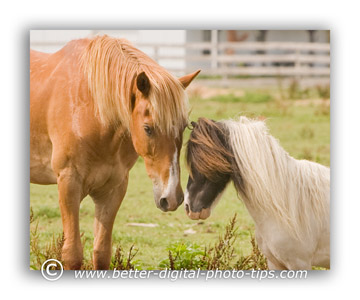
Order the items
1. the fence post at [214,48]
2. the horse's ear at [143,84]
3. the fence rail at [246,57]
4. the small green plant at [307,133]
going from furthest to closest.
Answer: the small green plant at [307,133] → the fence rail at [246,57] → the fence post at [214,48] → the horse's ear at [143,84]

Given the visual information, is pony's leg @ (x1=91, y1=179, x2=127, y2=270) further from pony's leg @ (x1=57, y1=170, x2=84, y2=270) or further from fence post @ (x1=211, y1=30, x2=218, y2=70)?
fence post @ (x1=211, y1=30, x2=218, y2=70)

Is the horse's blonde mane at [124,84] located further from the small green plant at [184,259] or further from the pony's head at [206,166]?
the small green plant at [184,259]

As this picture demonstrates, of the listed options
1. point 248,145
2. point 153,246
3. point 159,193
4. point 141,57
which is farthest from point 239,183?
point 153,246

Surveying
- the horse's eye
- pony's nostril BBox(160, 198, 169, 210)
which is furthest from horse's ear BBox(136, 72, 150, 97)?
pony's nostril BBox(160, 198, 169, 210)

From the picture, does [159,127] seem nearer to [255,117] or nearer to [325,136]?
[255,117]

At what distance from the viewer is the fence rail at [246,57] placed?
4.77 metres

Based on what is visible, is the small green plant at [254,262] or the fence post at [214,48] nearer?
the small green plant at [254,262]

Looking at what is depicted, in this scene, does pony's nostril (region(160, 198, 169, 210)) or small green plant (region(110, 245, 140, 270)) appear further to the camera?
small green plant (region(110, 245, 140, 270))

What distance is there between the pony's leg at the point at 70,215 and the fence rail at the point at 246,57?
119 cm

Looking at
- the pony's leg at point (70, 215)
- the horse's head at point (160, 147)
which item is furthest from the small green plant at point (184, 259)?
the horse's head at point (160, 147)

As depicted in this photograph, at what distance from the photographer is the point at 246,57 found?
5168 mm

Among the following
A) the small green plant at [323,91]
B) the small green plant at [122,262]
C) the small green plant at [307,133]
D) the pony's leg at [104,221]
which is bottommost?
the small green plant at [122,262]

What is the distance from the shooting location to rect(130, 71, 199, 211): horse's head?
11.8 feet

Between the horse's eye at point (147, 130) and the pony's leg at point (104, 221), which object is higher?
the horse's eye at point (147, 130)
